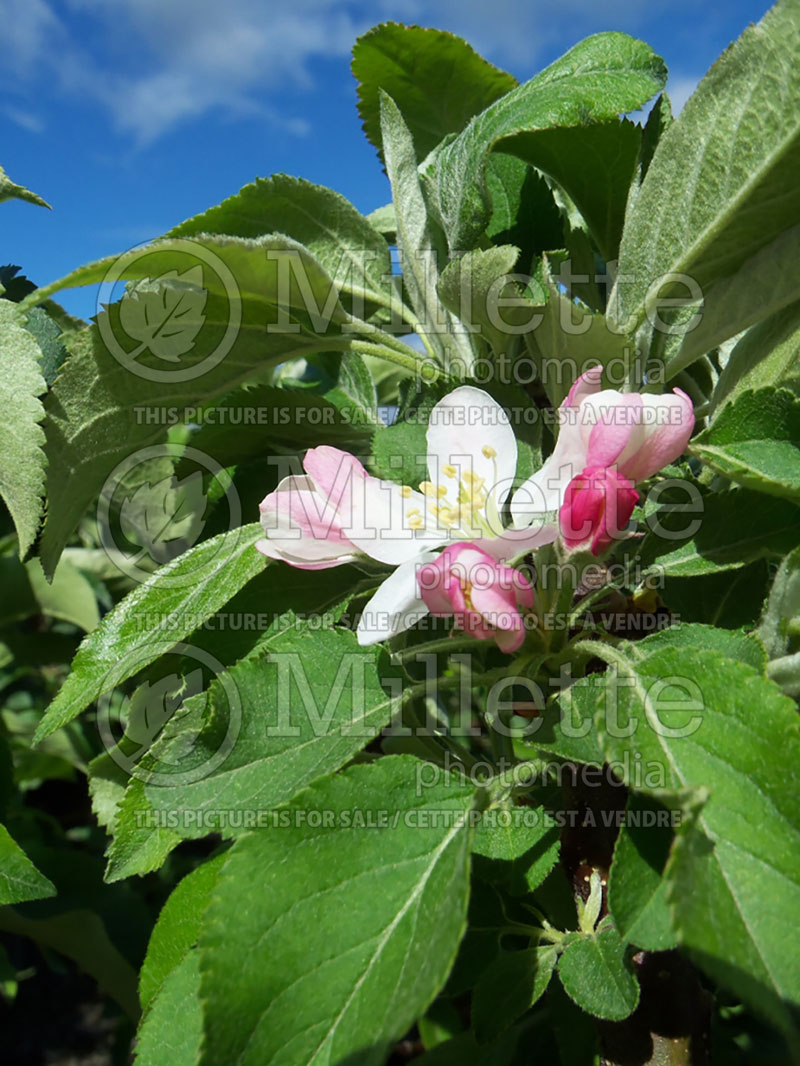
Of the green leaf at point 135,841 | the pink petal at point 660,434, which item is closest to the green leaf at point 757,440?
the pink petal at point 660,434

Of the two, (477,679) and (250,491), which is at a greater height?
(250,491)

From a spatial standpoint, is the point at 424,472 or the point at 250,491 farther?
the point at 250,491

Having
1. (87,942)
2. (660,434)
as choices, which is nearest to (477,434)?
(660,434)

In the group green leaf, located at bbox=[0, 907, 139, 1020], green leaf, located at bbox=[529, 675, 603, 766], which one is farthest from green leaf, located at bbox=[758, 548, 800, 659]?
green leaf, located at bbox=[0, 907, 139, 1020]

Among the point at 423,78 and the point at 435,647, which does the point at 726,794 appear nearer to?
the point at 435,647

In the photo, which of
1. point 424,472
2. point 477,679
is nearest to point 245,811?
point 477,679

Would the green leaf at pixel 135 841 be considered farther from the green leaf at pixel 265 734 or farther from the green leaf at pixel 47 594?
the green leaf at pixel 47 594

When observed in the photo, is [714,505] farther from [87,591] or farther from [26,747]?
[26,747]
